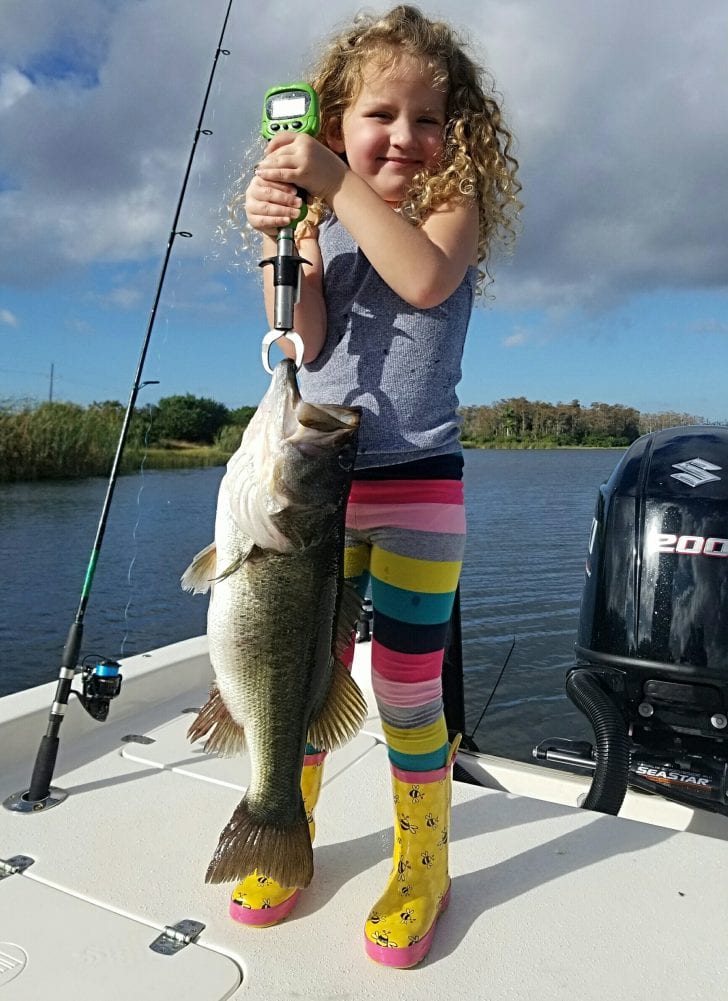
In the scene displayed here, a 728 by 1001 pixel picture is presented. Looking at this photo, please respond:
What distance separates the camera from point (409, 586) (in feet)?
6.50

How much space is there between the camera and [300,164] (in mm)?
1655

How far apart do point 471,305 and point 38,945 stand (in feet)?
6.30

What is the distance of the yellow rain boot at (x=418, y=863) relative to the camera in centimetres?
191

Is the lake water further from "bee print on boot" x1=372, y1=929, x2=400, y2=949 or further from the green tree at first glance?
"bee print on boot" x1=372, y1=929, x2=400, y2=949

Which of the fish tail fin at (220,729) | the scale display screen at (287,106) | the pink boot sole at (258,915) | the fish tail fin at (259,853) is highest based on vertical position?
the scale display screen at (287,106)

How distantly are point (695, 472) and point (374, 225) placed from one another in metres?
2.04

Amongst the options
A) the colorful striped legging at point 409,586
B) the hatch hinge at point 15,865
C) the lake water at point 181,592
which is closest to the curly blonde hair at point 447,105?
the colorful striped legging at point 409,586

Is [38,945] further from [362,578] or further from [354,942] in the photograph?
[362,578]

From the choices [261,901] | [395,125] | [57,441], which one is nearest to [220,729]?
[261,901]

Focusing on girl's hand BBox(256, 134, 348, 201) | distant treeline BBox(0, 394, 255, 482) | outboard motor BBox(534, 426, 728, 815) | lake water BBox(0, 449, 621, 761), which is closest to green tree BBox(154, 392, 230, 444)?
lake water BBox(0, 449, 621, 761)

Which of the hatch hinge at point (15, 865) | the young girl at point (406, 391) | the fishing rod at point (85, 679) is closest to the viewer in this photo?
the young girl at point (406, 391)

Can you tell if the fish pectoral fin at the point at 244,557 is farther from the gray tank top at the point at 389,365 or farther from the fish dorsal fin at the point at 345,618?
the gray tank top at the point at 389,365

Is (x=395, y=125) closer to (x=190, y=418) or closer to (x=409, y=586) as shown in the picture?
(x=409, y=586)

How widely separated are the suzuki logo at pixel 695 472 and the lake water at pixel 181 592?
3.85 feet
